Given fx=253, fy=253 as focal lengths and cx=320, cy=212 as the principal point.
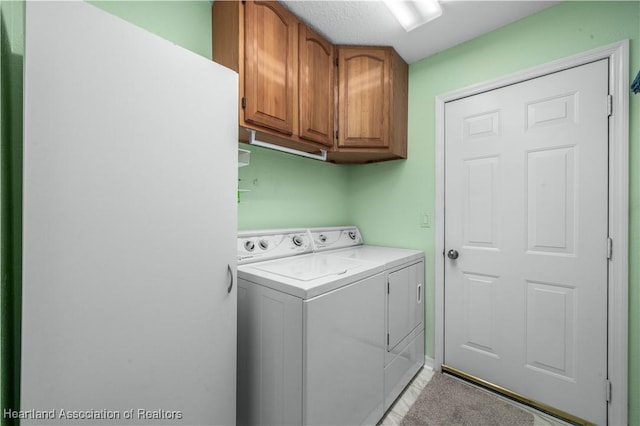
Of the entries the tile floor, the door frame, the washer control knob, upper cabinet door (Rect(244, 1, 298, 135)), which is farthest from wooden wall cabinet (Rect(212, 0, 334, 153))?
the tile floor

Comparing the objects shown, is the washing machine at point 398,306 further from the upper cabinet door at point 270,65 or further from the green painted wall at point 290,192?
the upper cabinet door at point 270,65

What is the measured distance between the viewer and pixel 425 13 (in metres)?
1.58

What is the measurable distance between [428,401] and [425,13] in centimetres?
245

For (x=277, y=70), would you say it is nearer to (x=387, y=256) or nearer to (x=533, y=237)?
(x=387, y=256)

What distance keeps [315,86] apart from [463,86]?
3.58 ft

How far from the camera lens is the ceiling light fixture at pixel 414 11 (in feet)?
4.92

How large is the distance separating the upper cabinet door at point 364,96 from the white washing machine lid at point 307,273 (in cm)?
89

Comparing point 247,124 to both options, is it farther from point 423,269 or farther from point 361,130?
point 423,269

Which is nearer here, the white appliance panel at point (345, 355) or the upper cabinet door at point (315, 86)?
the white appliance panel at point (345, 355)

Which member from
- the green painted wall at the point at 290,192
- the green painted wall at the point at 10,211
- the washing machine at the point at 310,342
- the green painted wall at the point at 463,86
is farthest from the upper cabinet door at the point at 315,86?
the green painted wall at the point at 10,211

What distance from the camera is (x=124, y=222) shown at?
823mm

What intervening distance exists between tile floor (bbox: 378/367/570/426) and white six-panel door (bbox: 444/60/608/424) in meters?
0.08

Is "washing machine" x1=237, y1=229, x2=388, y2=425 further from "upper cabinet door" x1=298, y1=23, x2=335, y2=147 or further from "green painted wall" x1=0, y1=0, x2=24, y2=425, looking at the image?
"upper cabinet door" x1=298, y1=23, x2=335, y2=147

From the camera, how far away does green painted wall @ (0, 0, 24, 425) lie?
75 cm
